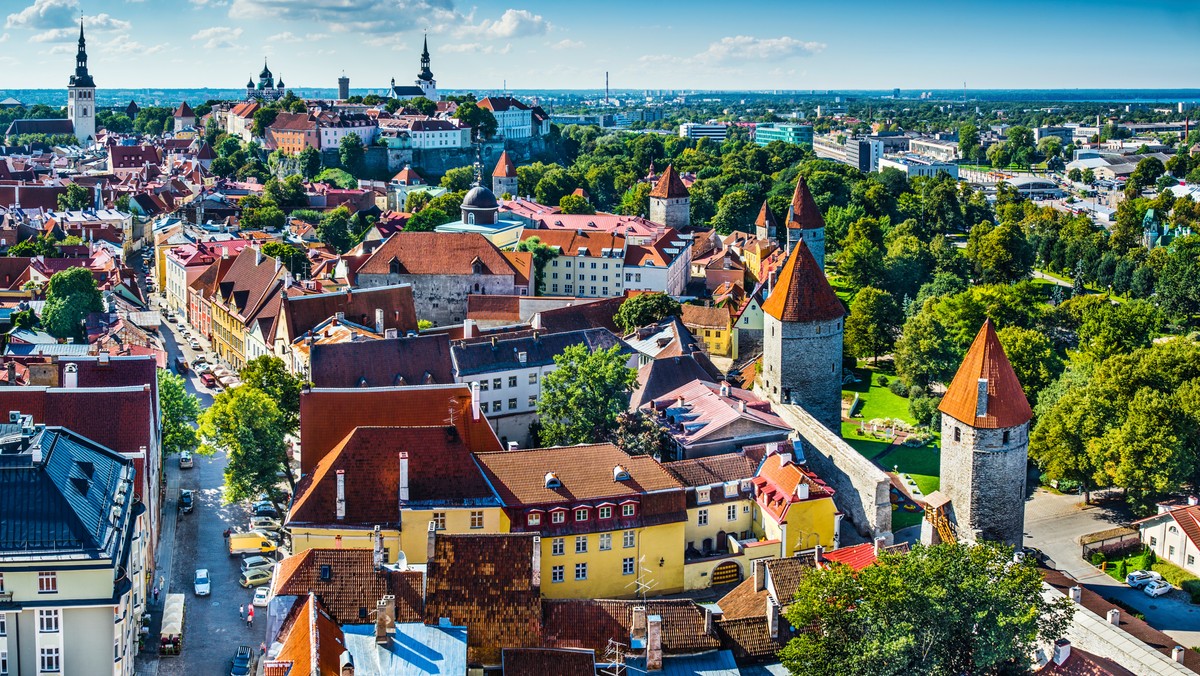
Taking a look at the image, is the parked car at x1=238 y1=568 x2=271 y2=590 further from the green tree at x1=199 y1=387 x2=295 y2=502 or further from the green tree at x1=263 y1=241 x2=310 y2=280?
the green tree at x1=263 y1=241 x2=310 y2=280

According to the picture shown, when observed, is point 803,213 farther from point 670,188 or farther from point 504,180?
point 504,180

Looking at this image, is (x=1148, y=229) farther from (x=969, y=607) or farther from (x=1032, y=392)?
(x=969, y=607)

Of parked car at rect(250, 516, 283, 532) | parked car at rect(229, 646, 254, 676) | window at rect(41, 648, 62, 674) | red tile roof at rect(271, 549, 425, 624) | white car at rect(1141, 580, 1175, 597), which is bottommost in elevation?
white car at rect(1141, 580, 1175, 597)

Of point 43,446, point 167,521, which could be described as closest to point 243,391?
point 167,521

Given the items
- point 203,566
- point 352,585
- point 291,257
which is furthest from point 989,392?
point 291,257

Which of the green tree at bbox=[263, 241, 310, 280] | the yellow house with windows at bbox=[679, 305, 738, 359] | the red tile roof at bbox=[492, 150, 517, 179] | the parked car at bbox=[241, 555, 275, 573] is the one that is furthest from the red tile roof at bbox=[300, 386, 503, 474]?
the red tile roof at bbox=[492, 150, 517, 179]

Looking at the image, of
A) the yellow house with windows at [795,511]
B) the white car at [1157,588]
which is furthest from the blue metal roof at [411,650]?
the white car at [1157,588]
